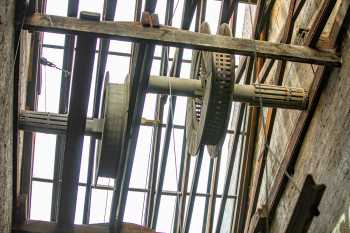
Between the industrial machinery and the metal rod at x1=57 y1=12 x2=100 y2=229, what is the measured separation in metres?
0.29

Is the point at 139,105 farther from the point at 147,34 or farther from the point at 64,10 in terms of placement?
the point at 64,10

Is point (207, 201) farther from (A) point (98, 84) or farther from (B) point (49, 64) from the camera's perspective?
(B) point (49, 64)

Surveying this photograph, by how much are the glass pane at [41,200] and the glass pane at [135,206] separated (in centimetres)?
158

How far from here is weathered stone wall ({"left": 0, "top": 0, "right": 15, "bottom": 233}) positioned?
19.7 ft

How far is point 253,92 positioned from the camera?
7.62 metres

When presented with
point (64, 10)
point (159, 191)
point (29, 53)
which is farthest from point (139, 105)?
point (64, 10)

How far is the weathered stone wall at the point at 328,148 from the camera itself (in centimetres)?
662

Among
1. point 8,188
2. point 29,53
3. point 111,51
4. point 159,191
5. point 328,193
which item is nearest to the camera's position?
point 328,193

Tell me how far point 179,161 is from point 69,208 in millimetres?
4498

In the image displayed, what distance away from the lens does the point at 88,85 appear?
6.98 metres

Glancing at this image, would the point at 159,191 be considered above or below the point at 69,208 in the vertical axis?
below

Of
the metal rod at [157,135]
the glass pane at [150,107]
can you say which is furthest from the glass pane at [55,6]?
the glass pane at [150,107]

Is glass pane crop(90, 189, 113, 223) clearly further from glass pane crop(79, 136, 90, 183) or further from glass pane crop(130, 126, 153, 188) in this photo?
glass pane crop(130, 126, 153, 188)

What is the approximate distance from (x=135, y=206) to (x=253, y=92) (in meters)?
6.18
